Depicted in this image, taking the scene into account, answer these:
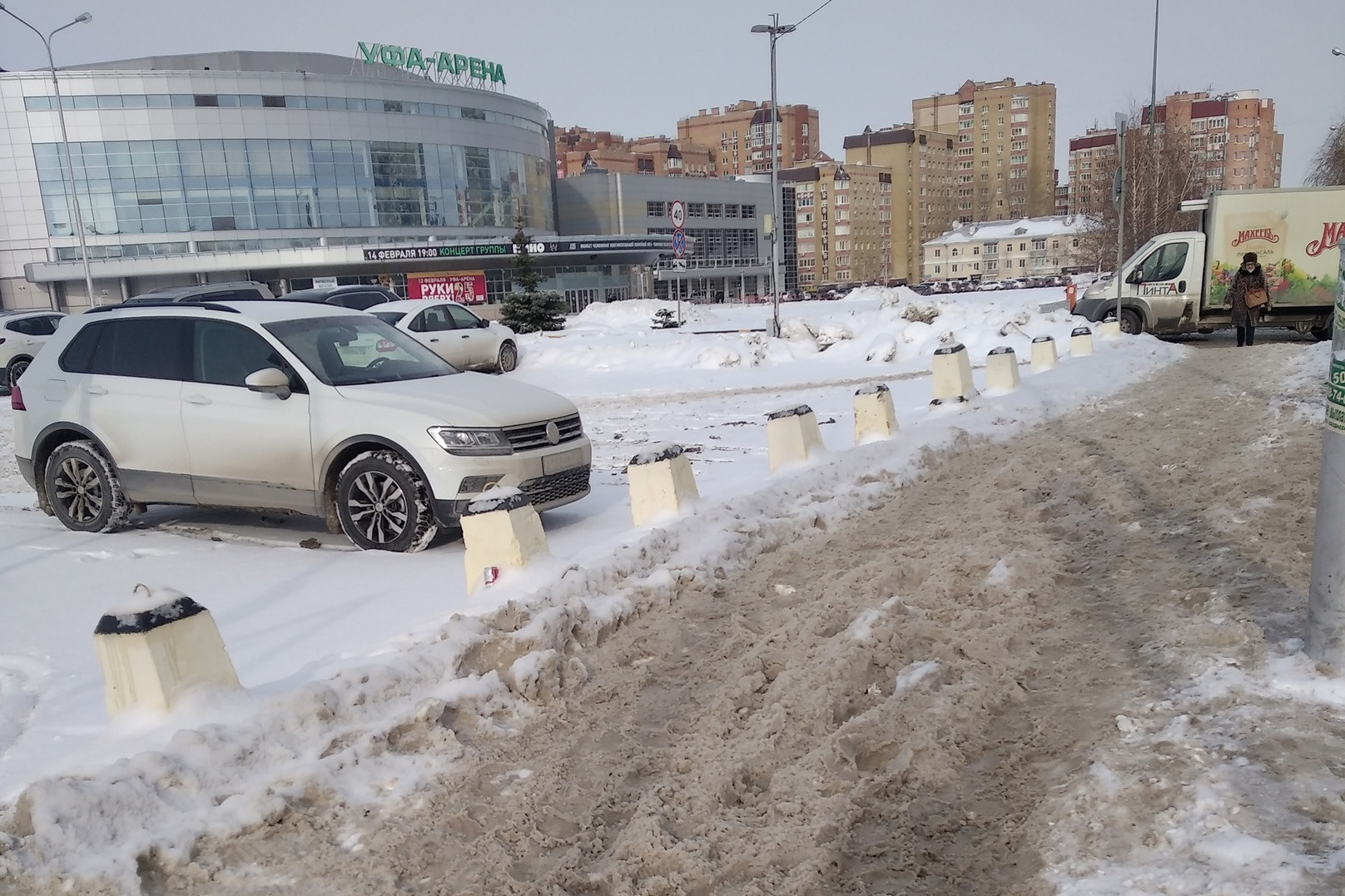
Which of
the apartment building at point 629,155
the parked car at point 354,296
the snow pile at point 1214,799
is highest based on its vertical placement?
the apartment building at point 629,155

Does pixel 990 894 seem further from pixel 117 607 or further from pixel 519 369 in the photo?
pixel 519 369

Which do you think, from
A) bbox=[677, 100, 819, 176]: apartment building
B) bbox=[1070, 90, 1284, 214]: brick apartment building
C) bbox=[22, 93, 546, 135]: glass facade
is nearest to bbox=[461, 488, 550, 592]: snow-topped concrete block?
bbox=[22, 93, 546, 135]: glass facade

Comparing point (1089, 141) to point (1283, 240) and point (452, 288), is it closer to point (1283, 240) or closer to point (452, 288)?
point (452, 288)

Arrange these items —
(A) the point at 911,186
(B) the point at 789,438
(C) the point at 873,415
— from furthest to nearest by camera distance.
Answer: (A) the point at 911,186
(C) the point at 873,415
(B) the point at 789,438

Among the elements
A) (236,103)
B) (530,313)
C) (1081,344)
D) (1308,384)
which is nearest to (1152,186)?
(530,313)

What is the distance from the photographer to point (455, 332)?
18.9m

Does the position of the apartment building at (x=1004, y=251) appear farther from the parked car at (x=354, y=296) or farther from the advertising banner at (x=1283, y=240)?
the parked car at (x=354, y=296)

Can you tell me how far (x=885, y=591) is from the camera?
521cm

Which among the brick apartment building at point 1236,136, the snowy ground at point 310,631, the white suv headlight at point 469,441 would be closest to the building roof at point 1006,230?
the brick apartment building at point 1236,136

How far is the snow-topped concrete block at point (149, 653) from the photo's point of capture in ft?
12.3

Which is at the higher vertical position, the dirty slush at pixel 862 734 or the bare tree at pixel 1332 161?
the bare tree at pixel 1332 161

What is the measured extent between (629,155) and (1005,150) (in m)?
58.0

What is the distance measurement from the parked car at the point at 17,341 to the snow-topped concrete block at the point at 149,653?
18287mm

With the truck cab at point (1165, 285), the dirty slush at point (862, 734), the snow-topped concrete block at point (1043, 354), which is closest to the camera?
the dirty slush at point (862, 734)
